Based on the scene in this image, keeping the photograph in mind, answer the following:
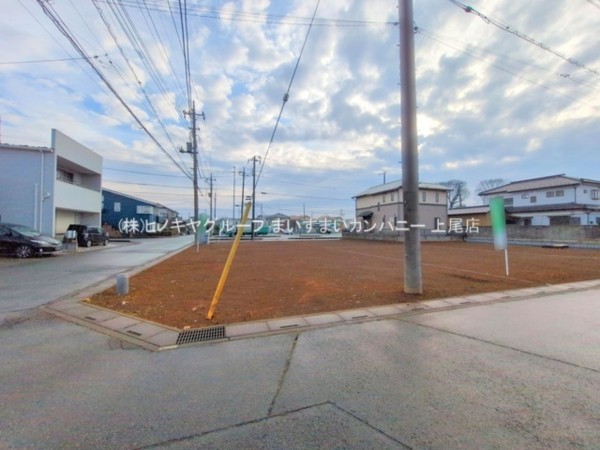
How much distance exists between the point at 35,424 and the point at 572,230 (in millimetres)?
29015

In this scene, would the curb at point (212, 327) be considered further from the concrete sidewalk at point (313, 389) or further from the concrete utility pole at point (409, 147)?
the concrete utility pole at point (409, 147)

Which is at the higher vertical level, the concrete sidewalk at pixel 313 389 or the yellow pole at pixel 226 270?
the yellow pole at pixel 226 270

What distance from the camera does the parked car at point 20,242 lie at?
13395 mm

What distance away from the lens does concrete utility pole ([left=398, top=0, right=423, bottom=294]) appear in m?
6.32

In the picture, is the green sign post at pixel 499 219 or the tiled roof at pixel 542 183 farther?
the tiled roof at pixel 542 183

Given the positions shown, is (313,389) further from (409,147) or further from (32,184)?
(32,184)

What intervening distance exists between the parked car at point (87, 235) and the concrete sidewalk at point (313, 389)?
18919 mm

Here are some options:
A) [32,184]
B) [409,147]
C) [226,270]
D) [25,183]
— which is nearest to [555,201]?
[409,147]

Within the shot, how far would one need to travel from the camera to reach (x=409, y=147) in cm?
641

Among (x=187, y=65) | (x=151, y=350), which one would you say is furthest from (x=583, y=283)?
(x=187, y=65)

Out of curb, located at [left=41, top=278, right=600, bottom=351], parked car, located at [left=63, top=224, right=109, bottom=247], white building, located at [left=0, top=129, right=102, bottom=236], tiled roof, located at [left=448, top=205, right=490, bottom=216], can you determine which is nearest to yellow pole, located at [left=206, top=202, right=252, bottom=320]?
curb, located at [left=41, top=278, right=600, bottom=351]

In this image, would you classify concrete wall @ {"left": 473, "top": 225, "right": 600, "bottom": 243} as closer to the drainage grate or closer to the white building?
the drainage grate

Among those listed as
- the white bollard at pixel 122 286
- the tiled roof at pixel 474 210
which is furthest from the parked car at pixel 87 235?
the tiled roof at pixel 474 210

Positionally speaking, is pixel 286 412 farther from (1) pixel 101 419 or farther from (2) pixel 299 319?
(2) pixel 299 319
